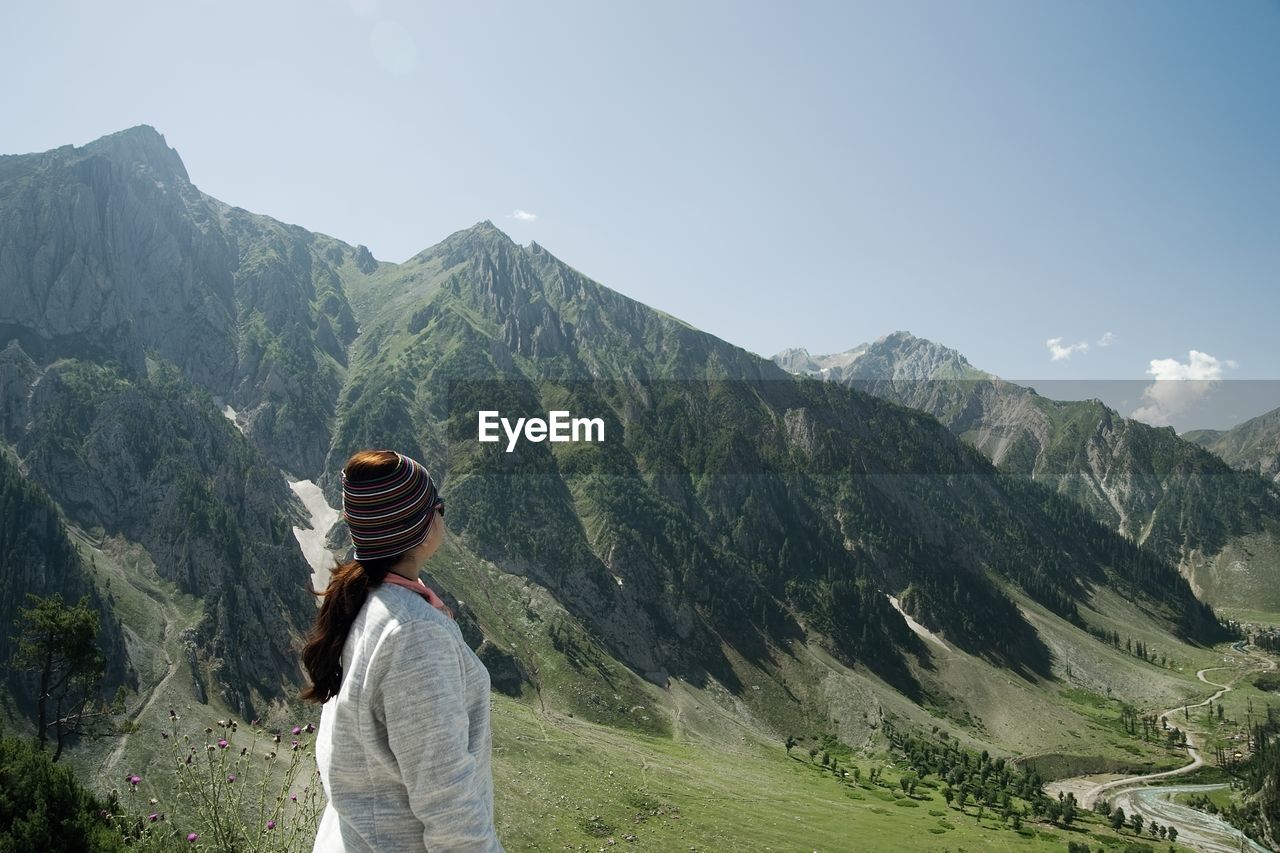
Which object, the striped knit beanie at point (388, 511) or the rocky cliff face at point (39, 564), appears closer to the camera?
the striped knit beanie at point (388, 511)

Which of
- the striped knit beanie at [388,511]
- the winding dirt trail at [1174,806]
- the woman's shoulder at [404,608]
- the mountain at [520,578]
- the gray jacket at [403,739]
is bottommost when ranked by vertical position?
the winding dirt trail at [1174,806]

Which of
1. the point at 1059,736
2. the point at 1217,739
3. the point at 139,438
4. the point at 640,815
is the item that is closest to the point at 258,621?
the point at 139,438

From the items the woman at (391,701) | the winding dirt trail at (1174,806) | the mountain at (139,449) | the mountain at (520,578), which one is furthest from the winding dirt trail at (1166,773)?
the woman at (391,701)

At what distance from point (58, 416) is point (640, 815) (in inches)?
6080

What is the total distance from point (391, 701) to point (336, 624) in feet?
2.24

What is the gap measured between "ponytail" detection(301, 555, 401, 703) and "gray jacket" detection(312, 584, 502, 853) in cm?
9

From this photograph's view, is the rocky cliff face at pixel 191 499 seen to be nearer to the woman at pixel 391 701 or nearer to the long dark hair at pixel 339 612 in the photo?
the long dark hair at pixel 339 612

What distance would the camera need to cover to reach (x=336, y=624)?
3918 mm

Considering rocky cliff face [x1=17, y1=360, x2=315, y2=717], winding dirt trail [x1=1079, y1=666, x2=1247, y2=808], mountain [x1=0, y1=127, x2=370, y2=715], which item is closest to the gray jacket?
rocky cliff face [x1=17, y1=360, x2=315, y2=717]

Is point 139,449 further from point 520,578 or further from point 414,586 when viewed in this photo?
point 414,586

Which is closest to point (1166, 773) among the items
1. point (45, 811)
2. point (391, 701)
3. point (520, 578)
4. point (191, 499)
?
point (520, 578)

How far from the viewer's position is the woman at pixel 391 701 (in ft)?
11.7

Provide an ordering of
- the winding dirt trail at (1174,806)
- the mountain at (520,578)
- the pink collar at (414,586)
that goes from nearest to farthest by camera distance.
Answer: the pink collar at (414,586) → the mountain at (520,578) → the winding dirt trail at (1174,806)

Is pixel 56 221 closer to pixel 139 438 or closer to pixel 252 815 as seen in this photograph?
pixel 139 438
